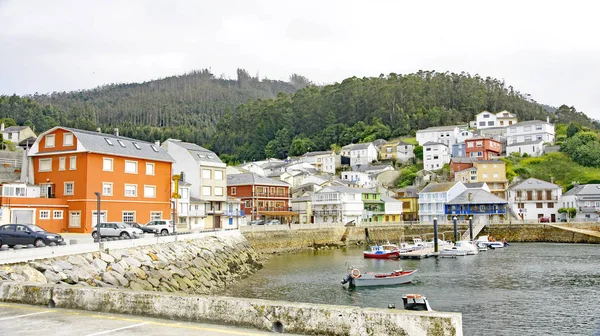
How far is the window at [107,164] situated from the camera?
46734mm

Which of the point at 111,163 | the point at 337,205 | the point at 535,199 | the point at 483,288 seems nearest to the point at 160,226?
the point at 111,163

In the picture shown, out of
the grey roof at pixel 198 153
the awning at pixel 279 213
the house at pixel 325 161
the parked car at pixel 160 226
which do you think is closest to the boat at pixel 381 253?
the parked car at pixel 160 226

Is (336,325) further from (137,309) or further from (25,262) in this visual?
(25,262)

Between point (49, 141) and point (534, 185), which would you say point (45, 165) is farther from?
point (534, 185)

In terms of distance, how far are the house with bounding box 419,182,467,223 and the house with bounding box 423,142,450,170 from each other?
20221 mm

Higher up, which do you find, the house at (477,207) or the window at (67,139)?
the window at (67,139)

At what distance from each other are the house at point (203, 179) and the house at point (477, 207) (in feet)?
137

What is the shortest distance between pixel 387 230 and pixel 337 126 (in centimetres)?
6706

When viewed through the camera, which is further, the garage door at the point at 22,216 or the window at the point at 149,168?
the window at the point at 149,168

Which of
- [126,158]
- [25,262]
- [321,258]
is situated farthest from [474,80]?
[25,262]

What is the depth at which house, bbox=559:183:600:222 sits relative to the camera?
3214 inches

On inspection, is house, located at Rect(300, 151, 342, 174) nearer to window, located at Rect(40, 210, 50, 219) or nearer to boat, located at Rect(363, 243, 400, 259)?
boat, located at Rect(363, 243, 400, 259)

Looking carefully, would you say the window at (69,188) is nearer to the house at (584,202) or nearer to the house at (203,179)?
the house at (203,179)

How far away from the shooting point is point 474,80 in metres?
159
